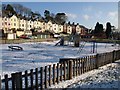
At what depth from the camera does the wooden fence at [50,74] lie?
7.44 metres

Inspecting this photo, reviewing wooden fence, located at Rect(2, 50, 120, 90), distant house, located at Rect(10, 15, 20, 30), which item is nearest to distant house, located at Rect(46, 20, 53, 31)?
distant house, located at Rect(10, 15, 20, 30)

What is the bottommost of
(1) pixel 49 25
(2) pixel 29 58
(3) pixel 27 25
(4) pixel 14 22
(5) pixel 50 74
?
(2) pixel 29 58

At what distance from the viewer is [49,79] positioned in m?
9.25

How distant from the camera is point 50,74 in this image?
30.0ft

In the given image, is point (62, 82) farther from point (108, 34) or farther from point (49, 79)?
point (108, 34)

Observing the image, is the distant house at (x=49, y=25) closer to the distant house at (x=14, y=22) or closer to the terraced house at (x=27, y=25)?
the terraced house at (x=27, y=25)

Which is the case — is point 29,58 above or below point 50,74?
below

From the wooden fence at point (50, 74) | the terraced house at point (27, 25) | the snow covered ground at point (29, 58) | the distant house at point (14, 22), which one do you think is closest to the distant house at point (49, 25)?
the terraced house at point (27, 25)

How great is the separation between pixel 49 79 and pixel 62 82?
100 cm

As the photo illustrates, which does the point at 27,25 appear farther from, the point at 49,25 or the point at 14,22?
the point at 49,25

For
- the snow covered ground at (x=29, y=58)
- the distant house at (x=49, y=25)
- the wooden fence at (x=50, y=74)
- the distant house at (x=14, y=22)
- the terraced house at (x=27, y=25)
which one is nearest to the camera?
the wooden fence at (x=50, y=74)

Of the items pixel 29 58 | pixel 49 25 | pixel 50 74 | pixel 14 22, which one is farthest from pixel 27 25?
pixel 50 74

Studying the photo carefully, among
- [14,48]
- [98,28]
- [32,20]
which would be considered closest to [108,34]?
[98,28]

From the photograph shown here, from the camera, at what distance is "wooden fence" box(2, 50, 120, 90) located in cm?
744
